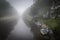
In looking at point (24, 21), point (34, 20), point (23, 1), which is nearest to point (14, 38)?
point (24, 21)

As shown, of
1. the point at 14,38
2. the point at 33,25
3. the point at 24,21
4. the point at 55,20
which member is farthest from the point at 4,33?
the point at 55,20

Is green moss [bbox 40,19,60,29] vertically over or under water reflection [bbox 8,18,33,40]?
over

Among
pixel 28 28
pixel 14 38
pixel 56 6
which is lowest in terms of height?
pixel 14 38

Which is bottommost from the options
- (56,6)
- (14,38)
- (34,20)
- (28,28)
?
(14,38)

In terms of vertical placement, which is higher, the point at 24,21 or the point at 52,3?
the point at 52,3

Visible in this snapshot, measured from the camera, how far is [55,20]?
1999 millimetres

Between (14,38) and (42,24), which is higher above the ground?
Result: (42,24)

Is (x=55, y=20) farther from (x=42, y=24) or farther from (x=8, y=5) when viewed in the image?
(x=8, y=5)

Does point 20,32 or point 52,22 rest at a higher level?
point 52,22

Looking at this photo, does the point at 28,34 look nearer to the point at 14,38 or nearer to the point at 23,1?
the point at 14,38

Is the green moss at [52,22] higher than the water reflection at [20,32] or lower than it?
higher

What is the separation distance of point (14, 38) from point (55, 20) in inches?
32.0

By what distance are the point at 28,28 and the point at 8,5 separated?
560 mm

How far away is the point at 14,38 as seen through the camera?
1961 millimetres
